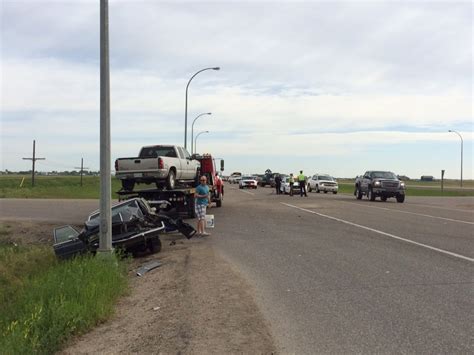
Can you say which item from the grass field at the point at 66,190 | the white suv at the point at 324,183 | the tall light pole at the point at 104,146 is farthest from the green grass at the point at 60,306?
the white suv at the point at 324,183

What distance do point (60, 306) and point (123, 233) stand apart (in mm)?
5367

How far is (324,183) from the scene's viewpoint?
161 ft

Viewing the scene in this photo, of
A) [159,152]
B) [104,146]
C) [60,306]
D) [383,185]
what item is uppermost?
[159,152]

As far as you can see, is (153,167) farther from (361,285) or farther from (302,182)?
(302,182)

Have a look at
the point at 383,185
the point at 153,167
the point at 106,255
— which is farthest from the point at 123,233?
the point at 383,185

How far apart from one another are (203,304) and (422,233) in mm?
9156

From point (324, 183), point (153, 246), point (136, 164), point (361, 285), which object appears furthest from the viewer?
point (324, 183)

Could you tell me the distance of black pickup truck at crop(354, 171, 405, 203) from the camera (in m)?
31.7

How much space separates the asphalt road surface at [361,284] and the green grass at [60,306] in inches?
83.8

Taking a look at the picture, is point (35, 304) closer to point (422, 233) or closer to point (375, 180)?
point (422, 233)

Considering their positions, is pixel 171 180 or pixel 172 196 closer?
pixel 172 196

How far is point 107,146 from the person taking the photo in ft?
31.6

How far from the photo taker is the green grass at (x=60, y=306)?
5641 millimetres

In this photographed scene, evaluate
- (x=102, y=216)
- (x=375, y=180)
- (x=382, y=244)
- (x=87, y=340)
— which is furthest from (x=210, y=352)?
(x=375, y=180)
